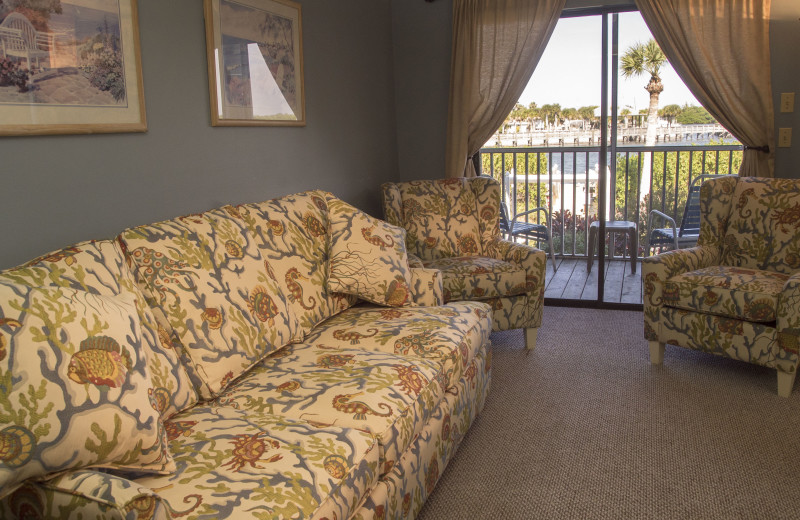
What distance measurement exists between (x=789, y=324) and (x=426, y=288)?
4.94 feet

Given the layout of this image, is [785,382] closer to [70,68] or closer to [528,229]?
[528,229]

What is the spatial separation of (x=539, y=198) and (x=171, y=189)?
3259 mm

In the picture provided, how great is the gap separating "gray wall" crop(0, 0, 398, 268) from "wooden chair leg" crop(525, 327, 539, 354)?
124 cm

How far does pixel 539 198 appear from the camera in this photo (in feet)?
16.5

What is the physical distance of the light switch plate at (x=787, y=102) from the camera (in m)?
3.69

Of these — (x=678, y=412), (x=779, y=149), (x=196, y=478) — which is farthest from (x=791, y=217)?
(x=196, y=478)

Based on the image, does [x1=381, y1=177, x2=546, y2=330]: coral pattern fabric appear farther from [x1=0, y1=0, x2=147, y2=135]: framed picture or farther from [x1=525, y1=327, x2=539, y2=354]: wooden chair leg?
[x1=0, y1=0, x2=147, y2=135]: framed picture

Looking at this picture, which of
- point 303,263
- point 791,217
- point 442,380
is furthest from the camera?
point 791,217

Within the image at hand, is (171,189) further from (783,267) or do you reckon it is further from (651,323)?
(783,267)

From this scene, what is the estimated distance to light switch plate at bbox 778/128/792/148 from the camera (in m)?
3.72

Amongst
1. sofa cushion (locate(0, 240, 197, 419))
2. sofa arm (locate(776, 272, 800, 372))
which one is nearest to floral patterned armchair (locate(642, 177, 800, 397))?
sofa arm (locate(776, 272, 800, 372))

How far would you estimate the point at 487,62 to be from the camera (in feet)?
13.6

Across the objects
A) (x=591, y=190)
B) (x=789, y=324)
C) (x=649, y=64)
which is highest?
(x=649, y=64)

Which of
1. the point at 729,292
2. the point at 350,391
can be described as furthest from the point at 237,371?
the point at 729,292
